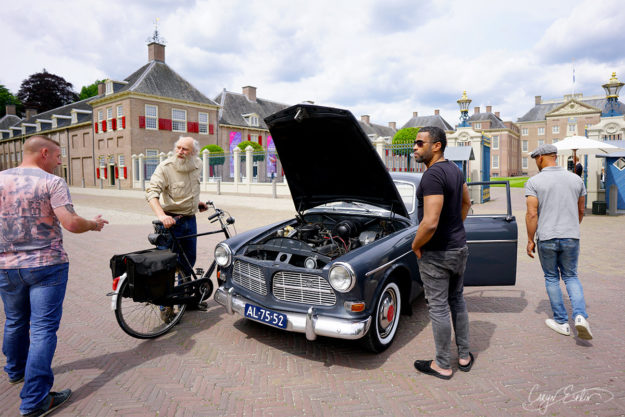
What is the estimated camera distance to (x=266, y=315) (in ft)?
10.4

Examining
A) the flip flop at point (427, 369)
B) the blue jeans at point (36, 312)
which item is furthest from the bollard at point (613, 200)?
the blue jeans at point (36, 312)

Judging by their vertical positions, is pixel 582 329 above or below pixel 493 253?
below

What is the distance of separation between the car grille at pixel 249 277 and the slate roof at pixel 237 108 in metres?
35.8

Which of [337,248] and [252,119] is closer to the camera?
[337,248]

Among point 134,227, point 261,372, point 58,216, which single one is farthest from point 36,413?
point 134,227

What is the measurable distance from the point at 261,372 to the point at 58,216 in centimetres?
182

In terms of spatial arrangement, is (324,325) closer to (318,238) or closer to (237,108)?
(318,238)

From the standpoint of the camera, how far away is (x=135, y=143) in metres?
32.5

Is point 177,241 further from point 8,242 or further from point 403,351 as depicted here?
point 403,351

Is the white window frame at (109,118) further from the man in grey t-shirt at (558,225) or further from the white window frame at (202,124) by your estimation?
the man in grey t-shirt at (558,225)

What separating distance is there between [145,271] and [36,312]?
84cm

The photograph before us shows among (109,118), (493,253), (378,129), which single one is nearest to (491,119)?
(378,129)
